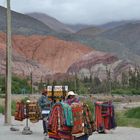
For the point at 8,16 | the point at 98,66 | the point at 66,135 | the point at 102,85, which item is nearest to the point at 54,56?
the point at 98,66

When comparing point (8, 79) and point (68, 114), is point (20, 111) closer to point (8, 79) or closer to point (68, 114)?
point (8, 79)

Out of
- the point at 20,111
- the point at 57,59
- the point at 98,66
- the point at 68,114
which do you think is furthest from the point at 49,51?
the point at 68,114

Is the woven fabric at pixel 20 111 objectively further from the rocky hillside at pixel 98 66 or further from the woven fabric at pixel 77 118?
the rocky hillside at pixel 98 66

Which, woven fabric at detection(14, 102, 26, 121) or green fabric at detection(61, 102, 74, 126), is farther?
woven fabric at detection(14, 102, 26, 121)

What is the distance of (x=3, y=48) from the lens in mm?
155875

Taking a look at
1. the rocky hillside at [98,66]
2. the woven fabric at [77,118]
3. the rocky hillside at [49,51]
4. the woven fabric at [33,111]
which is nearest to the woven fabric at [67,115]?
the woven fabric at [77,118]

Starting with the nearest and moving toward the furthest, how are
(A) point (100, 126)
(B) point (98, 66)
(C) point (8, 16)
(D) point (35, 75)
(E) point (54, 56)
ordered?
(A) point (100, 126)
(C) point (8, 16)
(D) point (35, 75)
(B) point (98, 66)
(E) point (54, 56)

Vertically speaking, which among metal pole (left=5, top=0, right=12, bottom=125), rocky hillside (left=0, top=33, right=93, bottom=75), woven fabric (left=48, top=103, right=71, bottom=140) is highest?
rocky hillside (left=0, top=33, right=93, bottom=75)

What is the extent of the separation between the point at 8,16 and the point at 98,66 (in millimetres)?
133060

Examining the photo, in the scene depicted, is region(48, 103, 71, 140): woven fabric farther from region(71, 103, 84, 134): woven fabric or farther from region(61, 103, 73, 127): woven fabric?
region(71, 103, 84, 134): woven fabric

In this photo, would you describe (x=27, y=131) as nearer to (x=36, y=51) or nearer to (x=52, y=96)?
(x=52, y=96)

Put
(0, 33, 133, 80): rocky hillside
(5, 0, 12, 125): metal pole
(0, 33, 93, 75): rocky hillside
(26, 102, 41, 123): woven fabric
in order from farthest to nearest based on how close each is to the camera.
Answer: (0, 33, 93, 75): rocky hillside < (0, 33, 133, 80): rocky hillside < (5, 0, 12, 125): metal pole < (26, 102, 41, 123): woven fabric

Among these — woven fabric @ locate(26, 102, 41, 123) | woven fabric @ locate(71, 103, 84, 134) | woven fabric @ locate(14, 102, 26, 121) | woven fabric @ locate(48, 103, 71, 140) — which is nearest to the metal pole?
woven fabric @ locate(14, 102, 26, 121)

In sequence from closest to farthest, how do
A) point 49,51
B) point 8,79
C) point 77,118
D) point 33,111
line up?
point 77,118 → point 33,111 → point 8,79 → point 49,51
